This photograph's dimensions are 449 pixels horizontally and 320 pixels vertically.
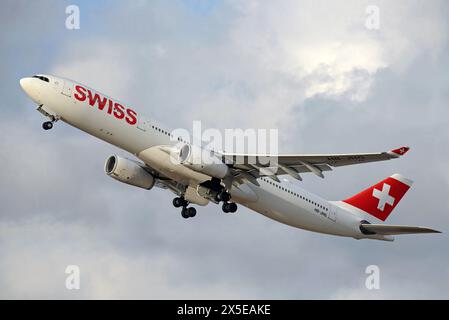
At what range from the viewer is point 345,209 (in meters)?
63.7

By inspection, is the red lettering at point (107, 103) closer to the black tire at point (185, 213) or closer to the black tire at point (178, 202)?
the black tire at point (178, 202)

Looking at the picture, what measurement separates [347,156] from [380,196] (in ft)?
51.2

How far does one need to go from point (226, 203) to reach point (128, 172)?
6.82m

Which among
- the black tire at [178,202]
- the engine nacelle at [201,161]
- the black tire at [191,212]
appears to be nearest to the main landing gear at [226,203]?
the engine nacelle at [201,161]

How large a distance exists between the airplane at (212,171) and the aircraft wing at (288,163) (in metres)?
0.06

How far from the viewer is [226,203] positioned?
188ft

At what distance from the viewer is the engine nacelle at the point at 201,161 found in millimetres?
53656

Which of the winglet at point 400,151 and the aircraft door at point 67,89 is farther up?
the aircraft door at point 67,89

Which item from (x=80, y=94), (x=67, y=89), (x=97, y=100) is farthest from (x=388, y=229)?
(x=67, y=89)

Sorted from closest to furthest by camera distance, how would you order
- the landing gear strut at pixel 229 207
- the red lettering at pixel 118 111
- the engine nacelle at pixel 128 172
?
the red lettering at pixel 118 111
the landing gear strut at pixel 229 207
the engine nacelle at pixel 128 172

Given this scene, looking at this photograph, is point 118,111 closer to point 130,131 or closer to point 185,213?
point 130,131
